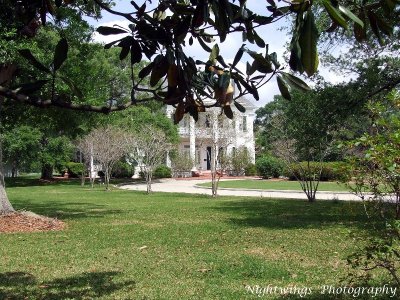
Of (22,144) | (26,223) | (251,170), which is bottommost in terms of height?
(26,223)

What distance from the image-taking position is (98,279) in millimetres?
5797

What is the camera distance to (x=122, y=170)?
43.1 meters

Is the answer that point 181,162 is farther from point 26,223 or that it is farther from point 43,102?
point 43,102

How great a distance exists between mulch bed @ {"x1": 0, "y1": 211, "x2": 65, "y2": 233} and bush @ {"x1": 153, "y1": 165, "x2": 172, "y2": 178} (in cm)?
3018

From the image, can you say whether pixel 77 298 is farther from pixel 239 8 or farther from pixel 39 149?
pixel 39 149

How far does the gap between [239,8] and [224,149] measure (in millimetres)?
21486

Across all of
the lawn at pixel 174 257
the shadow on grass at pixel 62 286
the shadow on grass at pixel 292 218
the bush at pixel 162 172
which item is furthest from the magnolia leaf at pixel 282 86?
the bush at pixel 162 172

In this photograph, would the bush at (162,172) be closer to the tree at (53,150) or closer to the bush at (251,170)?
the bush at (251,170)

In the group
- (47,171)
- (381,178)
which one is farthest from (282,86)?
(47,171)

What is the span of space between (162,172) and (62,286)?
37.0 meters

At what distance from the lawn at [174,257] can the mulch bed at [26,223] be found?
479 mm

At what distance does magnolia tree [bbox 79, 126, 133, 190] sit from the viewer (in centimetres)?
3066

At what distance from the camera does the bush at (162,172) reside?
138ft

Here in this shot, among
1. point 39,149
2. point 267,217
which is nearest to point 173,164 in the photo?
point 39,149
